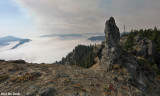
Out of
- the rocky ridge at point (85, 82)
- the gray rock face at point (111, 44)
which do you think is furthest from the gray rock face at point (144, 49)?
the gray rock face at point (111, 44)

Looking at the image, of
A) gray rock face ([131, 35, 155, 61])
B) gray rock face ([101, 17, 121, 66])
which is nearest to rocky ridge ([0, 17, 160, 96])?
gray rock face ([101, 17, 121, 66])

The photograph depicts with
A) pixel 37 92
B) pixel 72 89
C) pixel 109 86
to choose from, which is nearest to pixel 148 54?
pixel 109 86

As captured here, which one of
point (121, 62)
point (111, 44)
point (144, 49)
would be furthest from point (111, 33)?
point (144, 49)

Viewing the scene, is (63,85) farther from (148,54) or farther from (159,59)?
(159,59)

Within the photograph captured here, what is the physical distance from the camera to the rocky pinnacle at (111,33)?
22.4 metres

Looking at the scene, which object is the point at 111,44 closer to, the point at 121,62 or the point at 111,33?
the point at 111,33

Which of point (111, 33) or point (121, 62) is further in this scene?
point (111, 33)

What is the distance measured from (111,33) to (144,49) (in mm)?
54852

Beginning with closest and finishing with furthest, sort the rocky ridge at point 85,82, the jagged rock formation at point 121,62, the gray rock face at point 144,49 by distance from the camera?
1. the rocky ridge at point 85,82
2. the jagged rock formation at point 121,62
3. the gray rock face at point 144,49

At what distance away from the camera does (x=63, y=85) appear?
44.7ft

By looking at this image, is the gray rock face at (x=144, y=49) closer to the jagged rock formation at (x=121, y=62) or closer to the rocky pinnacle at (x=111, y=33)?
the jagged rock formation at (x=121, y=62)

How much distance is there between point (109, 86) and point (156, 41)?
80.7m

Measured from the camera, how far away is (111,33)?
22.8m

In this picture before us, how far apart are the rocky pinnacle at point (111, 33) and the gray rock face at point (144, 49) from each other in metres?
47.0
